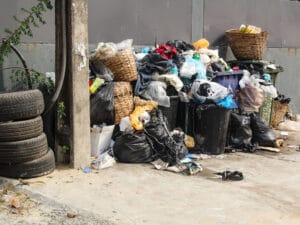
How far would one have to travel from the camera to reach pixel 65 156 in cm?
638

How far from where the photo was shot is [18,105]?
5.60 metres

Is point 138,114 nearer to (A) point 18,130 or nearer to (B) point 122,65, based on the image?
(B) point 122,65

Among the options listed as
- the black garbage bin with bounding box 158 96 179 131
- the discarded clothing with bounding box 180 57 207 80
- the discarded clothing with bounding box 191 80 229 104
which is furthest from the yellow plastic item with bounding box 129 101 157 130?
the discarded clothing with bounding box 180 57 207 80

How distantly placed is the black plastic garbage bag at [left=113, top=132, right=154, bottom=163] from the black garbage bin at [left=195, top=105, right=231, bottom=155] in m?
1.06

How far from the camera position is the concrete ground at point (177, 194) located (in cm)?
481

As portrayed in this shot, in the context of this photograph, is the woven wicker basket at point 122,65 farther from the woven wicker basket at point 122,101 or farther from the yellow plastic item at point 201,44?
the yellow plastic item at point 201,44

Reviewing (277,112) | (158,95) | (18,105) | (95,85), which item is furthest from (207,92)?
(277,112)

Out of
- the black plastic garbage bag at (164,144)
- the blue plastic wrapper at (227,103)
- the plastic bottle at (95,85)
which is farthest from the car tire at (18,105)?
the blue plastic wrapper at (227,103)

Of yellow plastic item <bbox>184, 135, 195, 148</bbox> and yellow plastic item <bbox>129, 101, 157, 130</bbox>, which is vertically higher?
yellow plastic item <bbox>129, 101, 157, 130</bbox>

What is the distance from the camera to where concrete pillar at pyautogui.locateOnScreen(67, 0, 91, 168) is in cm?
608

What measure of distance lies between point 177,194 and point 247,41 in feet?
15.6

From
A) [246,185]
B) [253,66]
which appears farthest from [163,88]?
[253,66]

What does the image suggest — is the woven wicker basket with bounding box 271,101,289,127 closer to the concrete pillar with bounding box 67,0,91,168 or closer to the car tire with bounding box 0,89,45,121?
the concrete pillar with bounding box 67,0,91,168

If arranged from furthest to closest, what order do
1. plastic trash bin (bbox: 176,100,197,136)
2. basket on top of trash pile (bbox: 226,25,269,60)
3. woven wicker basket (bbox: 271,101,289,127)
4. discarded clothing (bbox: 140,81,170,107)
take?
woven wicker basket (bbox: 271,101,289,127)
basket on top of trash pile (bbox: 226,25,269,60)
plastic trash bin (bbox: 176,100,197,136)
discarded clothing (bbox: 140,81,170,107)
